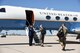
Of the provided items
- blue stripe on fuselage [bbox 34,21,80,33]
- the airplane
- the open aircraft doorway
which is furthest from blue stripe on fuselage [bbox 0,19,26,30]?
blue stripe on fuselage [bbox 34,21,80,33]

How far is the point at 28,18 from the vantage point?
26203mm

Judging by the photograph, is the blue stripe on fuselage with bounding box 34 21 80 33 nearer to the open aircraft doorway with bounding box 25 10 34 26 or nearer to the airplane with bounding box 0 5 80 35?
the airplane with bounding box 0 5 80 35

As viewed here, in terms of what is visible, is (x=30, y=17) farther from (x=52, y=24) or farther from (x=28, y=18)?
(x=52, y=24)

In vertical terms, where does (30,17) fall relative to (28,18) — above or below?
above

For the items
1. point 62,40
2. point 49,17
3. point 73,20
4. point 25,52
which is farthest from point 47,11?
point 25,52

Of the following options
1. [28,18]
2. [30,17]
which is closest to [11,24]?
[28,18]

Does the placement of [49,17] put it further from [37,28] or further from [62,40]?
[62,40]

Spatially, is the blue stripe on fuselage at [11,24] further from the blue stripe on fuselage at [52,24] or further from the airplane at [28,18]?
the blue stripe on fuselage at [52,24]

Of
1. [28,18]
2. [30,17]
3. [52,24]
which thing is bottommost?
[52,24]

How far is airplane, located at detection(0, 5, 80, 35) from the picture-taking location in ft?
84.2

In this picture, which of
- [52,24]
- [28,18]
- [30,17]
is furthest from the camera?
[52,24]

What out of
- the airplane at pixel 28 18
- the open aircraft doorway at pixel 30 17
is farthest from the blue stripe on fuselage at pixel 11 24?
the open aircraft doorway at pixel 30 17

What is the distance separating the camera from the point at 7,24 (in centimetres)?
2605

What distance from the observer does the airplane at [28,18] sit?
25672 mm
